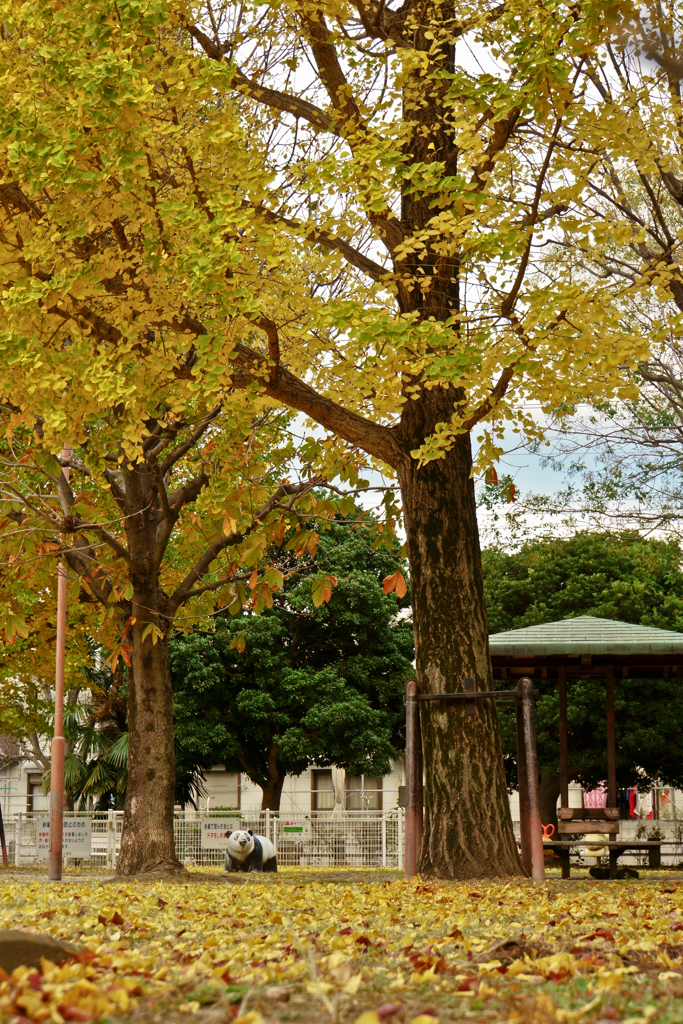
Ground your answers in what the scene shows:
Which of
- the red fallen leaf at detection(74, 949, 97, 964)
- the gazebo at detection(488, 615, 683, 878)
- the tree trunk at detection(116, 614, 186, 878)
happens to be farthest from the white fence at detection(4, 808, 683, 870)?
the red fallen leaf at detection(74, 949, 97, 964)

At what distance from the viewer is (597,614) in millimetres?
27969

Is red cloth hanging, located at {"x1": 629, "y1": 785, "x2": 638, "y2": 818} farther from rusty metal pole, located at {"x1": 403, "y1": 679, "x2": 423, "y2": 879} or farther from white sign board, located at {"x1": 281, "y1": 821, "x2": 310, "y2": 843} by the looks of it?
rusty metal pole, located at {"x1": 403, "y1": 679, "x2": 423, "y2": 879}

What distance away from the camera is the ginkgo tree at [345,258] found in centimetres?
767

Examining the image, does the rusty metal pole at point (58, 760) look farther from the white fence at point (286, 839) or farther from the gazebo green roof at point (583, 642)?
the white fence at point (286, 839)

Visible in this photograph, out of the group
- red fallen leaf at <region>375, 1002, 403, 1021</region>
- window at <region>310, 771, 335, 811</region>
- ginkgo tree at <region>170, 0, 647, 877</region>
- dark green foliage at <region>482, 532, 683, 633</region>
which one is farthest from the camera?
window at <region>310, 771, 335, 811</region>

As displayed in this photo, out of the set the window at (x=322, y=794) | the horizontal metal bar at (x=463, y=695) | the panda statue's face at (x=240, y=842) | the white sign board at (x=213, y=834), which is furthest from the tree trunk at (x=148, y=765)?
the window at (x=322, y=794)

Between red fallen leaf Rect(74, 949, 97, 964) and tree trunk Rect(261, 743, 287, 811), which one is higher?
red fallen leaf Rect(74, 949, 97, 964)

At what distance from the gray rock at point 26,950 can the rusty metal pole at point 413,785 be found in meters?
5.79

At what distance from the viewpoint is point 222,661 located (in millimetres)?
30266

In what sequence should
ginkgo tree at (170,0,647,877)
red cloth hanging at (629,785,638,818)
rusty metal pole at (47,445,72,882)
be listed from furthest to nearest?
red cloth hanging at (629,785,638,818) → rusty metal pole at (47,445,72,882) → ginkgo tree at (170,0,647,877)

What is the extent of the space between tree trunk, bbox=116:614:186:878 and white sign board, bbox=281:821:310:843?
537 inches

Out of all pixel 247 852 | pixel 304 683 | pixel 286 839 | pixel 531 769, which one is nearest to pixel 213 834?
pixel 286 839

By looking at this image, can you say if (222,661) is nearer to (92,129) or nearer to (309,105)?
(309,105)

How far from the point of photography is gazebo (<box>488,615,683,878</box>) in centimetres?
1345
